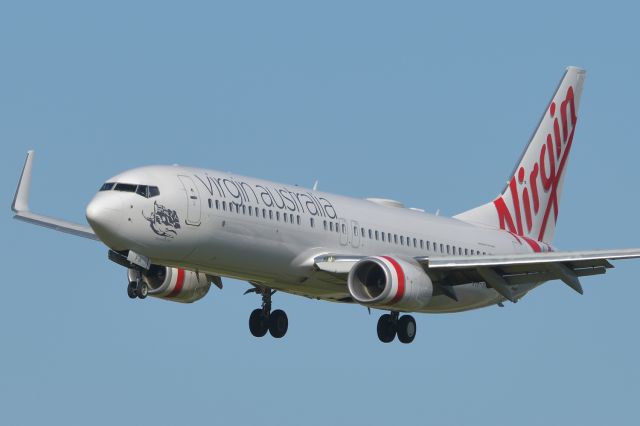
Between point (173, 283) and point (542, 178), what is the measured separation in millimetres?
19998

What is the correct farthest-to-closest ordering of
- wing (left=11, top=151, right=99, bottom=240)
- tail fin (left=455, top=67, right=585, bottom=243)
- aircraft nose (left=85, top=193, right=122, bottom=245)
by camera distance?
tail fin (left=455, top=67, right=585, bottom=243)
wing (left=11, top=151, right=99, bottom=240)
aircraft nose (left=85, top=193, right=122, bottom=245)

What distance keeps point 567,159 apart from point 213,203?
25.4 m

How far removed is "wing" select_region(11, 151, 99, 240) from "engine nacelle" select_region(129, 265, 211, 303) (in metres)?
2.71

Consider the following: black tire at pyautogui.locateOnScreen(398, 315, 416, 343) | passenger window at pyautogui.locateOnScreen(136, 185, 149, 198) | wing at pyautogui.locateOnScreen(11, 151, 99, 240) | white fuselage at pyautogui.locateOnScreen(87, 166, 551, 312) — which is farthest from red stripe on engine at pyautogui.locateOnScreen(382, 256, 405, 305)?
wing at pyautogui.locateOnScreen(11, 151, 99, 240)

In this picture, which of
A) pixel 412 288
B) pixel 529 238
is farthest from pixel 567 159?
pixel 412 288

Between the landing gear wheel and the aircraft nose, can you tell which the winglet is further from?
the aircraft nose

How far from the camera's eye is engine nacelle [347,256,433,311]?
50.2 m

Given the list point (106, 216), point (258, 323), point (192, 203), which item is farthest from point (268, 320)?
point (106, 216)

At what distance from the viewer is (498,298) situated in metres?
59.6

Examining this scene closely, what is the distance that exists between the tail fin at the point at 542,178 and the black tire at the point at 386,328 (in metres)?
8.64

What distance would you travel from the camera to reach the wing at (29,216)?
182 ft

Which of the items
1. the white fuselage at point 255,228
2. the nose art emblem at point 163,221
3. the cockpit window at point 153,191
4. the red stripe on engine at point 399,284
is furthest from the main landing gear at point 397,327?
the cockpit window at point 153,191

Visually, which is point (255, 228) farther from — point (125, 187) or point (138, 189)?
point (125, 187)

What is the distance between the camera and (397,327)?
182ft
